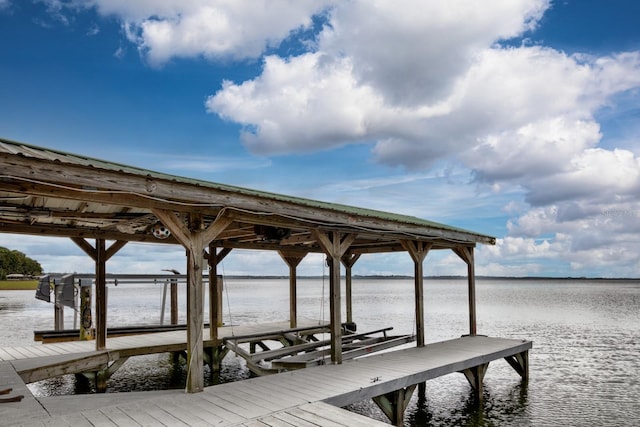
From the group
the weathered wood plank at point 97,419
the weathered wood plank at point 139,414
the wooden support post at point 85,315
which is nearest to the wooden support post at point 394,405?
the weathered wood plank at point 139,414

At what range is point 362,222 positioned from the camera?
28.4ft

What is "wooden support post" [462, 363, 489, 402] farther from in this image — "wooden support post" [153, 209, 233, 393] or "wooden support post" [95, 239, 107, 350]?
"wooden support post" [95, 239, 107, 350]

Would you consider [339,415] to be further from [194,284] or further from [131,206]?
[131,206]

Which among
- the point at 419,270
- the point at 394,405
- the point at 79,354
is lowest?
the point at 394,405

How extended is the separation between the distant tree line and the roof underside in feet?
220

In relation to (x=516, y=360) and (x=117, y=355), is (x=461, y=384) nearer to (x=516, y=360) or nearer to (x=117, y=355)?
(x=516, y=360)

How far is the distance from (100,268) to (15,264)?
238 ft

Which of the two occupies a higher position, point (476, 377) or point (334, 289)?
point (334, 289)

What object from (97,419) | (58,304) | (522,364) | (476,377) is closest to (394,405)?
(476,377)

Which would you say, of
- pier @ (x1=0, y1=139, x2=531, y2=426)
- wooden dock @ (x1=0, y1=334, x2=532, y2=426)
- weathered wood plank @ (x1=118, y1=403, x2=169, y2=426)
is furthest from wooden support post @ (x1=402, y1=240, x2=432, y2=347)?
weathered wood plank @ (x1=118, y1=403, x2=169, y2=426)

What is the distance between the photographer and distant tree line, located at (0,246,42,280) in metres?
66.8

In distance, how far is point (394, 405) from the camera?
24.2ft

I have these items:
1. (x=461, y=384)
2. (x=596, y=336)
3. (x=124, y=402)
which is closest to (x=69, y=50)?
(x=124, y=402)

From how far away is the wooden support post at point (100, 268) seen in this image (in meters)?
9.68
